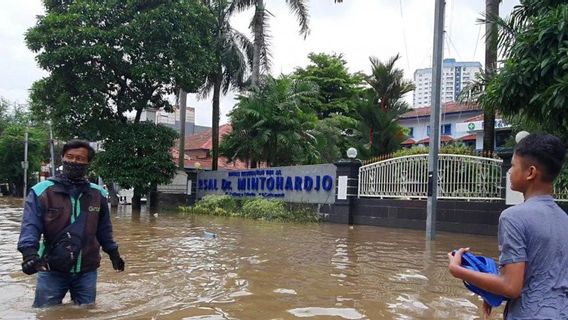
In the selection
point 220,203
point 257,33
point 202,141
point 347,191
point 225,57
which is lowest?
point 220,203

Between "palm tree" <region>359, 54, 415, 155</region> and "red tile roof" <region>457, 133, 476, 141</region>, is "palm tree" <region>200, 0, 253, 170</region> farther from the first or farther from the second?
"red tile roof" <region>457, 133, 476, 141</region>

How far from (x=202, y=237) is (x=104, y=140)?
13.1 metres

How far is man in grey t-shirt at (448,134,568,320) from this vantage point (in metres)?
2.17

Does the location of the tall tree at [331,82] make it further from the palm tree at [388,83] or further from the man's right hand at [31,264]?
the man's right hand at [31,264]

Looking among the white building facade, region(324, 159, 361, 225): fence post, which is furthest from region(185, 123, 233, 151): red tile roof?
region(324, 159, 361, 225): fence post

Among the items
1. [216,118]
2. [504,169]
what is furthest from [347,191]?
[216,118]

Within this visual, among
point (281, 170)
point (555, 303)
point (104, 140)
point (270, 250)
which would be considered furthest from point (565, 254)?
point (104, 140)

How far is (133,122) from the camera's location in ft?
79.5

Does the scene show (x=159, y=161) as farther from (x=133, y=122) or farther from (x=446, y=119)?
(x=446, y=119)

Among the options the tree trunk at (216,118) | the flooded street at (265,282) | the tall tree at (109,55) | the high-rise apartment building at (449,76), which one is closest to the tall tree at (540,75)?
the flooded street at (265,282)

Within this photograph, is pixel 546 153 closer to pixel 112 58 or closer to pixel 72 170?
pixel 72 170

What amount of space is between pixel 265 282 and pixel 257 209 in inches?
507

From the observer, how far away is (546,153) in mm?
2285

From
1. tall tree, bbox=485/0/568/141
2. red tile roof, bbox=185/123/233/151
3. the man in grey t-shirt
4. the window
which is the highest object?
the window
